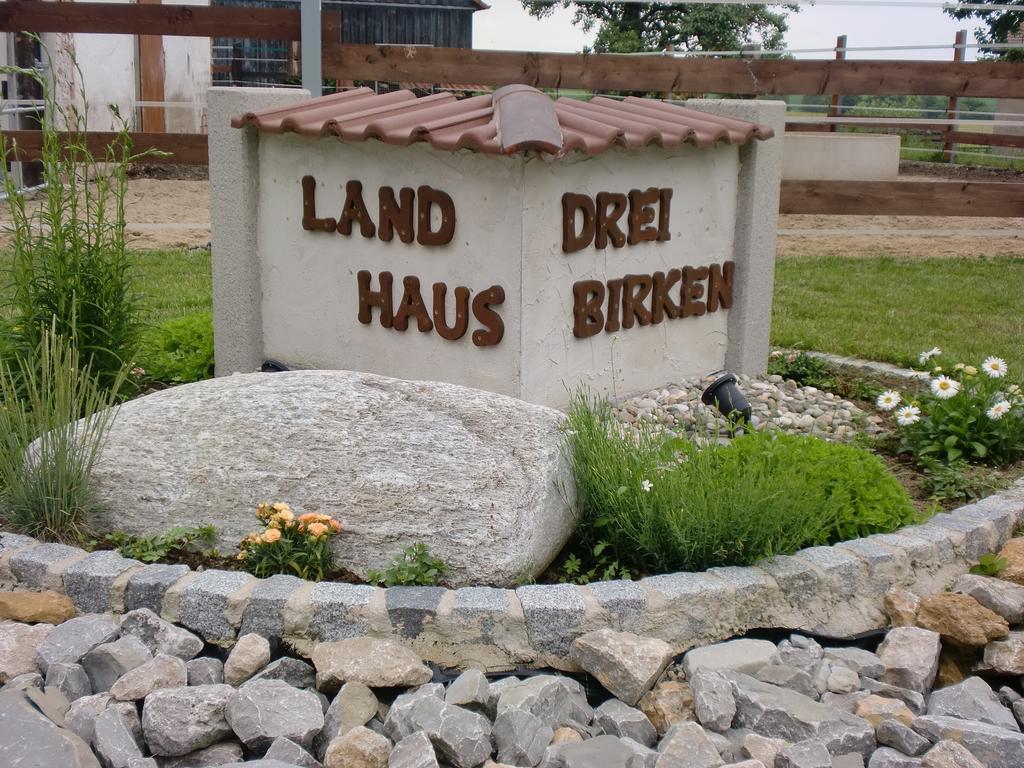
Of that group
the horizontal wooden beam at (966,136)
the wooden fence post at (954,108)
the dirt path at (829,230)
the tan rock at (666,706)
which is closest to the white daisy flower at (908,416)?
the tan rock at (666,706)

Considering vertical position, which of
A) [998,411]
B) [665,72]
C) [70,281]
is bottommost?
[998,411]

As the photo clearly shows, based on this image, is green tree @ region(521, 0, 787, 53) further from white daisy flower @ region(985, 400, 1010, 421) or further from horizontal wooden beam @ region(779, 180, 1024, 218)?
white daisy flower @ region(985, 400, 1010, 421)

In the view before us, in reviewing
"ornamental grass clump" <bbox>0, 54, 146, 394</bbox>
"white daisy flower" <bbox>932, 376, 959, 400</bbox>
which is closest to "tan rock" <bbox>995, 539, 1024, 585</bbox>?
"white daisy flower" <bbox>932, 376, 959, 400</bbox>

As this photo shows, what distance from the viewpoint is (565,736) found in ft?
9.84

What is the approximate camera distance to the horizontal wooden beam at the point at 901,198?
998cm

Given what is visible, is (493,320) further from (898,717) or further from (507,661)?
(898,717)

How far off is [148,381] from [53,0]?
5171mm

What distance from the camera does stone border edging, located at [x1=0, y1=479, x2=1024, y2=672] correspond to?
3.35 metres

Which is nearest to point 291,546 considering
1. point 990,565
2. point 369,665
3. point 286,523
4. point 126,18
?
point 286,523

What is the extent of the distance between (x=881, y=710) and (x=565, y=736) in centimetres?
88

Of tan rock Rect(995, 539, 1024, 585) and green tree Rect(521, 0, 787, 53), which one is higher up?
green tree Rect(521, 0, 787, 53)

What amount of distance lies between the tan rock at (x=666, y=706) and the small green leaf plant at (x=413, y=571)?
77cm

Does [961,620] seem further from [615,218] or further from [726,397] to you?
[615,218]

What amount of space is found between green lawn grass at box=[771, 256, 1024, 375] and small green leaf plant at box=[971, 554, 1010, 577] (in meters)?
2.73
